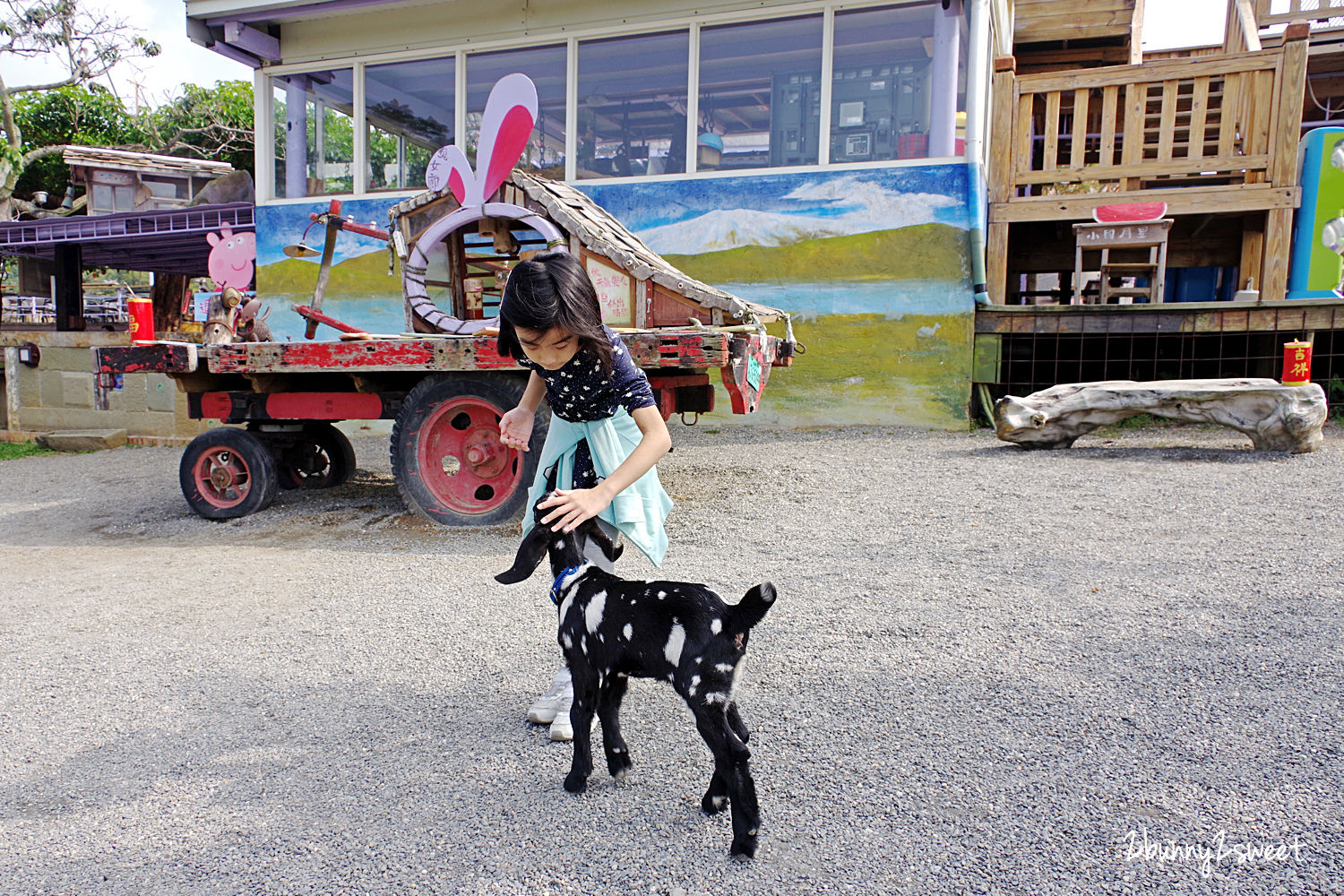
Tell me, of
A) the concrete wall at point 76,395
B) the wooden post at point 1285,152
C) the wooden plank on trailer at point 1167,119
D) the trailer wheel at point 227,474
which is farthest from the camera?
the concrete wall at point 76,395

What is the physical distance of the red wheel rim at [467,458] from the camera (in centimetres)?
526

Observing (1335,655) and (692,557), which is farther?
(692,557)

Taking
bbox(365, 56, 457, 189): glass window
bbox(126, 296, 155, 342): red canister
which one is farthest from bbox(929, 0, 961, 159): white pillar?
bbox(126, 296, 155, 342): red canister

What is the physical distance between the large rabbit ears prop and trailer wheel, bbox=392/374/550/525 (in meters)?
1.33

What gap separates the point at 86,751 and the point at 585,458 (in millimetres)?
1746

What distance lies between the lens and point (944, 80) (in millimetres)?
8422

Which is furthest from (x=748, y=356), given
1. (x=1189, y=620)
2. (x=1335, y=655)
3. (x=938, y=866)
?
(x=938, y=866)

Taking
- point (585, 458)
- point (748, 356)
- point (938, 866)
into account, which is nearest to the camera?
point (938, 866)

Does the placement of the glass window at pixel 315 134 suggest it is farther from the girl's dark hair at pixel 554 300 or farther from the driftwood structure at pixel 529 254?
the girl's dark hair at pixel 554 300

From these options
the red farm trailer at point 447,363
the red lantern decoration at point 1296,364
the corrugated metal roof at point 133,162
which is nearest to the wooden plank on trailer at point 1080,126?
the red lantern decoration at point 1296,364

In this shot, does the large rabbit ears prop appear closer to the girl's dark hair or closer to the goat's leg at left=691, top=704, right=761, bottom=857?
the girl's dark hair

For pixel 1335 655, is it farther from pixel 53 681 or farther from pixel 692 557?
pixel 53 681

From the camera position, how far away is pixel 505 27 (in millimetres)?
9602

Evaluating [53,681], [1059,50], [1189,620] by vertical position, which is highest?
[1059,50]
